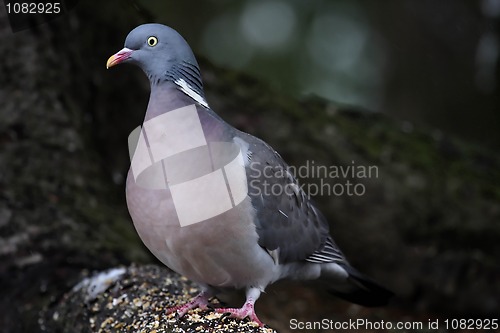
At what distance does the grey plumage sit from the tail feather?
687 mm

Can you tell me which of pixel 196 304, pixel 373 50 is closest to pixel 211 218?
pixel 196 304

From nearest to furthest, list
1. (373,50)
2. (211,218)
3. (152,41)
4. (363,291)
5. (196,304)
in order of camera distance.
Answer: (211,218)
(152,41)
(196,304)
(363,291)
(373,50)

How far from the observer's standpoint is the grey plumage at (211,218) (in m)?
3.36

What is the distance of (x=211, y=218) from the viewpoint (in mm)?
3318

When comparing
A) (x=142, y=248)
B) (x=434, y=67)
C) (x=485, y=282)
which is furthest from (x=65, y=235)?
(x=434, y=67)

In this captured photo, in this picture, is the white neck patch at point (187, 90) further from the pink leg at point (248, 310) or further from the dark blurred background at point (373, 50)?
the dark blurred background at point (373, 50)

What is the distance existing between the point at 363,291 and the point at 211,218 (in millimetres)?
1512

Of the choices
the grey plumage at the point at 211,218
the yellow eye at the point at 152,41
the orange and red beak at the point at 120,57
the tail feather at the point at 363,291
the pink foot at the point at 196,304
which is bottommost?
the tail feather at the point at 363,291

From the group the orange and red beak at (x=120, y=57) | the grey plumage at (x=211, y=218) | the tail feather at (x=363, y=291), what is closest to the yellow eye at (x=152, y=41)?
the grey plumage at (x=211, y=218)

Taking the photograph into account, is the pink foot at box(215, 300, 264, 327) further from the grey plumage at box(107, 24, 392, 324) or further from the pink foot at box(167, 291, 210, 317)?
the pink foot at box(167, 291, 210, 317)


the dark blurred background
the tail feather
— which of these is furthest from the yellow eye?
the dark blurred background

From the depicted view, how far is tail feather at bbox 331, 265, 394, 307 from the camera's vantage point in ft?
14.2

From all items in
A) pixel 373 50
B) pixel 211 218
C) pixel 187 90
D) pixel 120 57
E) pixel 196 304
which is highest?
pixel 373 50

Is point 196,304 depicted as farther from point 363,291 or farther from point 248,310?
point 363,291
